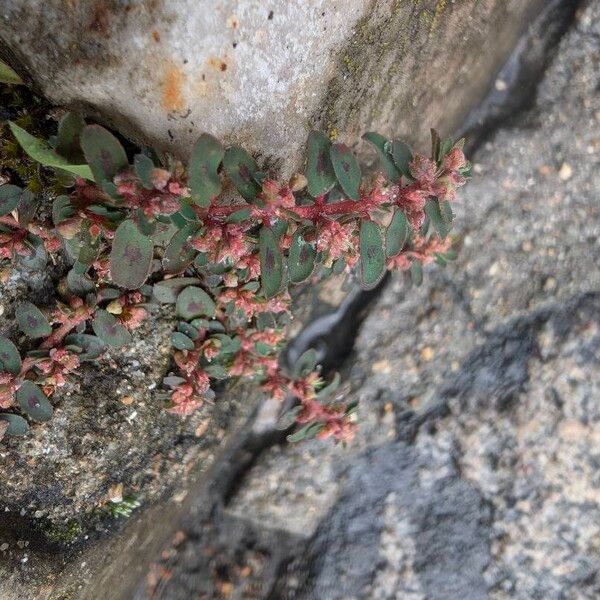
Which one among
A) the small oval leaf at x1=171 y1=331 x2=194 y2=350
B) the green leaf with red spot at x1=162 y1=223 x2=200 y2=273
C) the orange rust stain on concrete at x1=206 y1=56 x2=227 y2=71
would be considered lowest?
the small oval leaf at x1=171 y1=331 x2=194 y2=350

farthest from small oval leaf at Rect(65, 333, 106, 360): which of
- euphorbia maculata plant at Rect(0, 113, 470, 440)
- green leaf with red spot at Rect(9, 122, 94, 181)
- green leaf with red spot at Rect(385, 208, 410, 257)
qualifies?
green leaf with red spot at Rect(385, 208, 410, 257)

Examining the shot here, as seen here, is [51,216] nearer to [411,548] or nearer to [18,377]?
[18,377]

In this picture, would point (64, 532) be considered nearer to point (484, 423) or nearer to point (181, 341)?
point (181, 341)

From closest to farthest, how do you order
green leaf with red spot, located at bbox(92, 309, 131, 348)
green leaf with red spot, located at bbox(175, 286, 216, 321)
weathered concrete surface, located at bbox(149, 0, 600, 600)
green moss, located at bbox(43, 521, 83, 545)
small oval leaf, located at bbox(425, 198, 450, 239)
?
small oval leaf, located at bbox(425, 198, 450, 239) < green leaf with red spot, located at bbox(92, 309, 131, 348) < green leaf with red spot, located at bbox(175, 286, 216, 321) < green moss, located at bbox(43, 521, 83, 545) < weathered concrete surface, located at bbox(149, 0, 600, 600)

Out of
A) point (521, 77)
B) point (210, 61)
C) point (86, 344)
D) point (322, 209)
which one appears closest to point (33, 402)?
point (86, 344)

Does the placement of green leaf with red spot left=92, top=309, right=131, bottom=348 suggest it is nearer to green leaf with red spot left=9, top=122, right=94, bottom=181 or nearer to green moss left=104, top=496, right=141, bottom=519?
green leaf with red spot left=9, top=122, right=94, bottom=181

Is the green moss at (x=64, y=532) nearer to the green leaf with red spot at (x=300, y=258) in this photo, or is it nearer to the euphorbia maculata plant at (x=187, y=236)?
the euphorbia maculata plant at (x=187, y=236)
